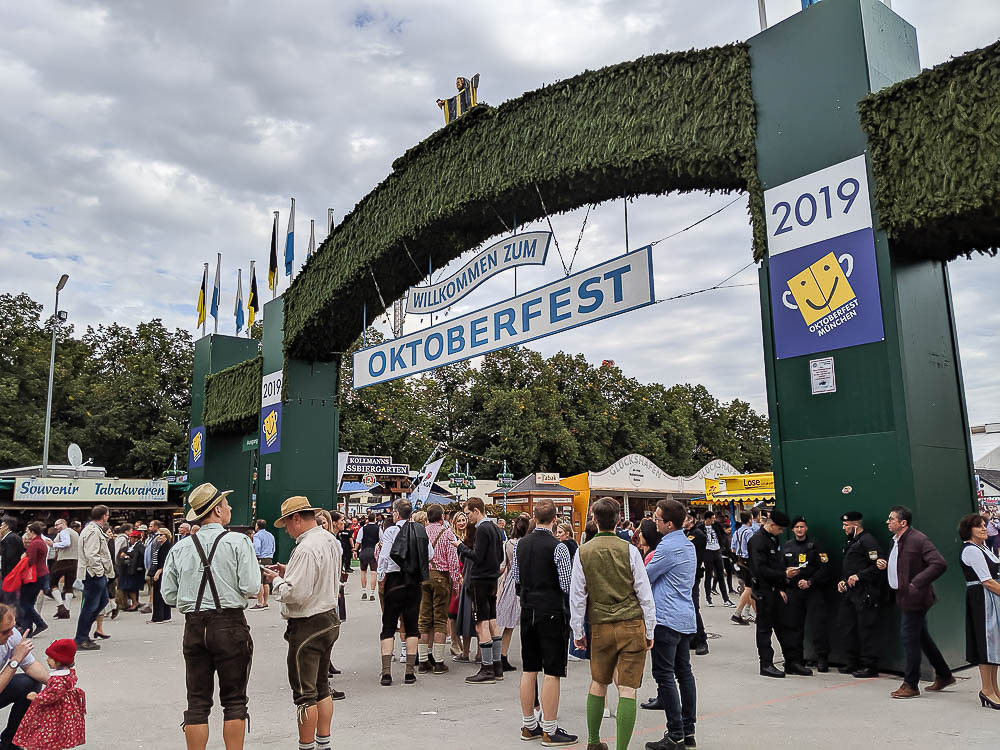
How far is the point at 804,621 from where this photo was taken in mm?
7879

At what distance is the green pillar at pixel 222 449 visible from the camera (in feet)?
68.8

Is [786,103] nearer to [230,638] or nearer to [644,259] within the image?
[644,259]

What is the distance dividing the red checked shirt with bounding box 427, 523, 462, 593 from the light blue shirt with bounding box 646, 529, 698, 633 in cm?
341

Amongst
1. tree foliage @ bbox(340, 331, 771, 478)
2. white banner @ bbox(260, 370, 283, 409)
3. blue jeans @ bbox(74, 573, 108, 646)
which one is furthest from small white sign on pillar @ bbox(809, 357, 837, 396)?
tree foliage @ bbox(340, 331, 771, 478)

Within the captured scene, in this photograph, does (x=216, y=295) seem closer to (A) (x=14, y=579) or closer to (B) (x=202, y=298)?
(B) (x=202, y=298)

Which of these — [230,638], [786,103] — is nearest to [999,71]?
[786,103]

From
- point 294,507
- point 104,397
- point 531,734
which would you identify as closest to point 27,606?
point 294,507

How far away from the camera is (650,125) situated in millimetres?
9828

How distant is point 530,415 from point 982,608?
33.7 meters

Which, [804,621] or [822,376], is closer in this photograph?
[804,621]

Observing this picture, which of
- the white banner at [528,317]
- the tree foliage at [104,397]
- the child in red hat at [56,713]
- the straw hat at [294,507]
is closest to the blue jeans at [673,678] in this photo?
the straw hat at [294,507]

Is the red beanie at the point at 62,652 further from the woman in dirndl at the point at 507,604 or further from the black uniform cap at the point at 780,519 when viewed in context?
the black uniform cap at the point at 780,519

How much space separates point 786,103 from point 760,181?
90 cm

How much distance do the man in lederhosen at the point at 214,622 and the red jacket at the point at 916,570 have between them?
532cm
